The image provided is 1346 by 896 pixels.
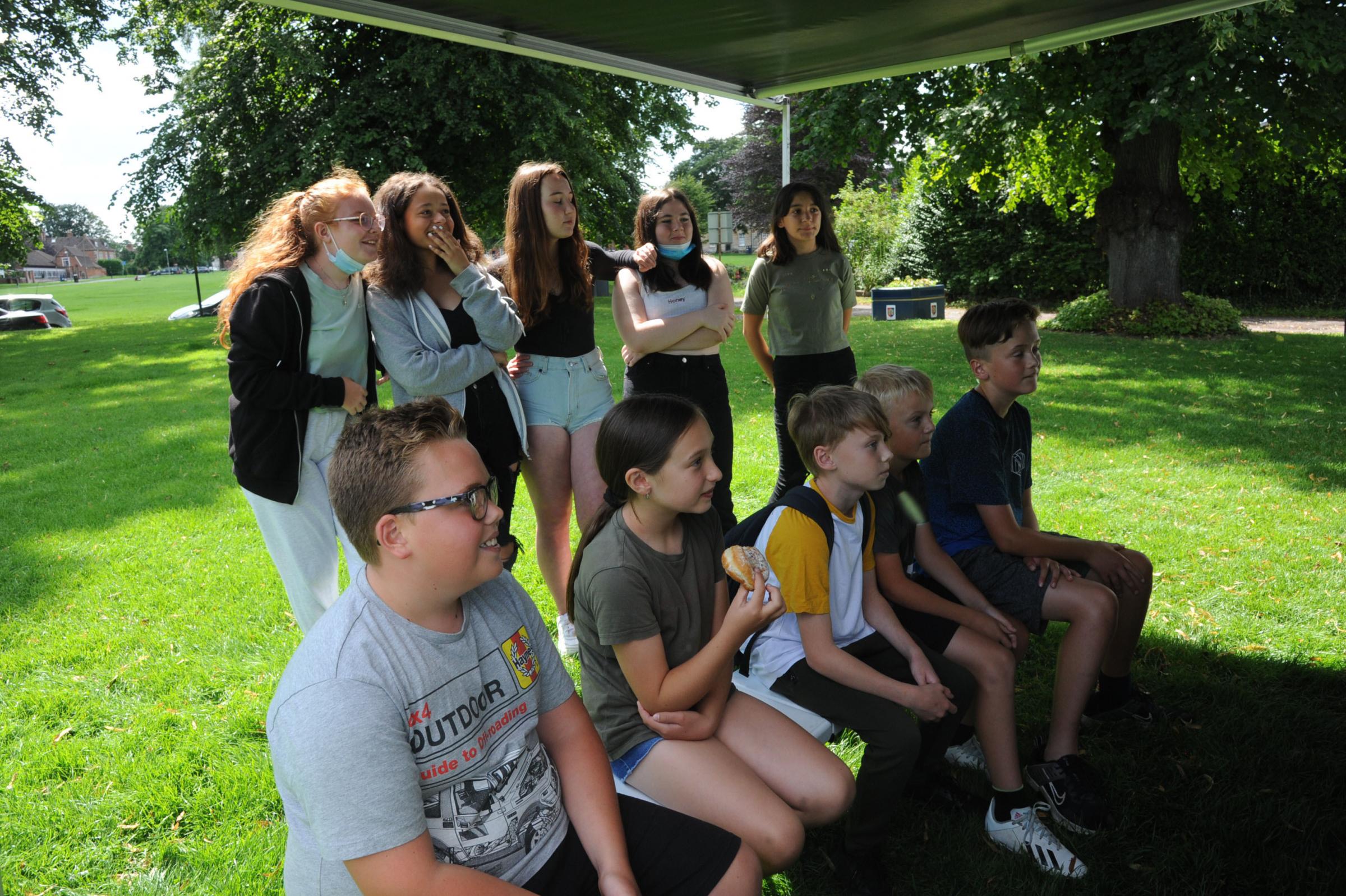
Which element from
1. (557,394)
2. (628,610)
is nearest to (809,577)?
(628,610)

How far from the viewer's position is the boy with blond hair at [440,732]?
1.47 m

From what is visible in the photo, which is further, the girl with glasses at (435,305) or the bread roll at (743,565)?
the girl with glasses at (435,305)

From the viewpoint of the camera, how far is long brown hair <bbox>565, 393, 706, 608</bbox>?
2309 millimetres

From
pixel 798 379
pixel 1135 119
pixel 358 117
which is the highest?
pixel 358 117

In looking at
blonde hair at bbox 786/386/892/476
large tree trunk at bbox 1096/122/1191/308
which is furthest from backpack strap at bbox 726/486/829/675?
large tree trunk at bbox 1096/122/1191/308

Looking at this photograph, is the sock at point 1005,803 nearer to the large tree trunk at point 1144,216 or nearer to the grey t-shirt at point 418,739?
the grey t-shirt at point 418,739

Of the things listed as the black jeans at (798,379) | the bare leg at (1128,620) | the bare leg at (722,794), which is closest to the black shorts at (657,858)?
the bare leg at (722,794)

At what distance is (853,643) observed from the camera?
2836 millimetres

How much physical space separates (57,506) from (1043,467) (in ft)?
25.3

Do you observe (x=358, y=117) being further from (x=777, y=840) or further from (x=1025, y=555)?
(x=777, y=840)

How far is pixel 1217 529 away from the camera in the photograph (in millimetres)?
5562

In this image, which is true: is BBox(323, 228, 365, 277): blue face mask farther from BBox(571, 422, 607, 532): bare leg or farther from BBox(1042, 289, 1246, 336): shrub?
BBox(1042, 289, 1246, 336): shrub

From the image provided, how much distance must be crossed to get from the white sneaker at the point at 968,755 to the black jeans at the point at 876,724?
0.49m

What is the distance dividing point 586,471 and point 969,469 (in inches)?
63.8
